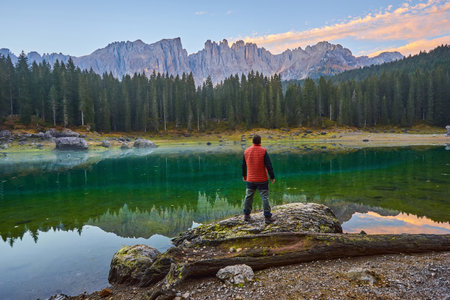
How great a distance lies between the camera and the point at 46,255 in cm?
1159

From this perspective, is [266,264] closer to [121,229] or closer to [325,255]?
[325,255]

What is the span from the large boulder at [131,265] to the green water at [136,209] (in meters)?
0.60

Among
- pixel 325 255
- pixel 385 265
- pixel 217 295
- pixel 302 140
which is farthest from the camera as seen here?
pixel 302 140

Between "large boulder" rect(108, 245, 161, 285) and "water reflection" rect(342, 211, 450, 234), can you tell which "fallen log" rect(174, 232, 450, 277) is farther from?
"water reflection" rect(342, 211, 450, 234)

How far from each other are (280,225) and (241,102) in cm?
10059

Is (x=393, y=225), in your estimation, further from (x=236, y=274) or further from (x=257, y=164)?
(x=236, y=274)

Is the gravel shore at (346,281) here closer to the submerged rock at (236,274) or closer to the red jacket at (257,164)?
the submerged rock at (236,274)

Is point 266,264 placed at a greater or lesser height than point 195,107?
lesser

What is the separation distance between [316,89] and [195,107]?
161 feet

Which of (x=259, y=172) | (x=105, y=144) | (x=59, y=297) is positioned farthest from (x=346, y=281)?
(x=105, y=144)

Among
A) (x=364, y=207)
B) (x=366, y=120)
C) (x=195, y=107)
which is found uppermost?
(x=195, y=107)

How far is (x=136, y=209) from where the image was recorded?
18.7 metres

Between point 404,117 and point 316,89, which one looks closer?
point 404,117

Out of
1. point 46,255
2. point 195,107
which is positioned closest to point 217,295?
point 46,255
